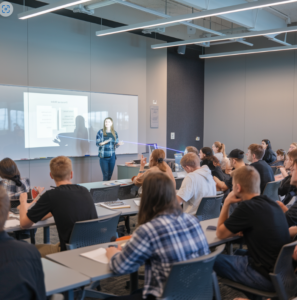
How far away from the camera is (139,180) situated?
4.45 metres

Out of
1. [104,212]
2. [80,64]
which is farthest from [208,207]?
[80,64]

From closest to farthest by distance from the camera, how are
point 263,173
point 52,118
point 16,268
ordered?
point 16,268 → point 263,173 → point 52,118

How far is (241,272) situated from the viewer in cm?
231

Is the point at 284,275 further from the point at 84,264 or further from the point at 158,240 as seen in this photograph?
the point at 84,264

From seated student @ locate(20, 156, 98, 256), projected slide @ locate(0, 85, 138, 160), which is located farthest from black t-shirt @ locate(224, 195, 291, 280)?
projected slide @ locate(0, 85, 138, 160)

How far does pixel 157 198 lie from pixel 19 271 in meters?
0.76

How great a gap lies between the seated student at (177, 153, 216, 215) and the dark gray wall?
519 cm

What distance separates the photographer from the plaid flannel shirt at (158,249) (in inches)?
69.2

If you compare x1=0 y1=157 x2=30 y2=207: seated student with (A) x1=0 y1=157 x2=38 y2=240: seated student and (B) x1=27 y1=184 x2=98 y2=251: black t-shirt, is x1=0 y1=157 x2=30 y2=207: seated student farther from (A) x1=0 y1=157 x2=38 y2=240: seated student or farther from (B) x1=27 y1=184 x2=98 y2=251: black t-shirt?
(B) x1=27 y1=184 x2=98 y2=251: black t-shirt

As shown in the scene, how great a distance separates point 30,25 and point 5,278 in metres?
6.37

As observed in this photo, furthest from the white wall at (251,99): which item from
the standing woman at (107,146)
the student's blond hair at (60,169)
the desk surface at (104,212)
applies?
the student's blond hair at (60,169)

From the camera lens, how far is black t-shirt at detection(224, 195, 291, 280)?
222 cm

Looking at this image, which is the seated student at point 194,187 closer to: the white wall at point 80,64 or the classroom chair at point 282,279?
the classroom chair at point 282,279

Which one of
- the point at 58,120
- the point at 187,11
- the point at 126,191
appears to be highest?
the point at 187,11
